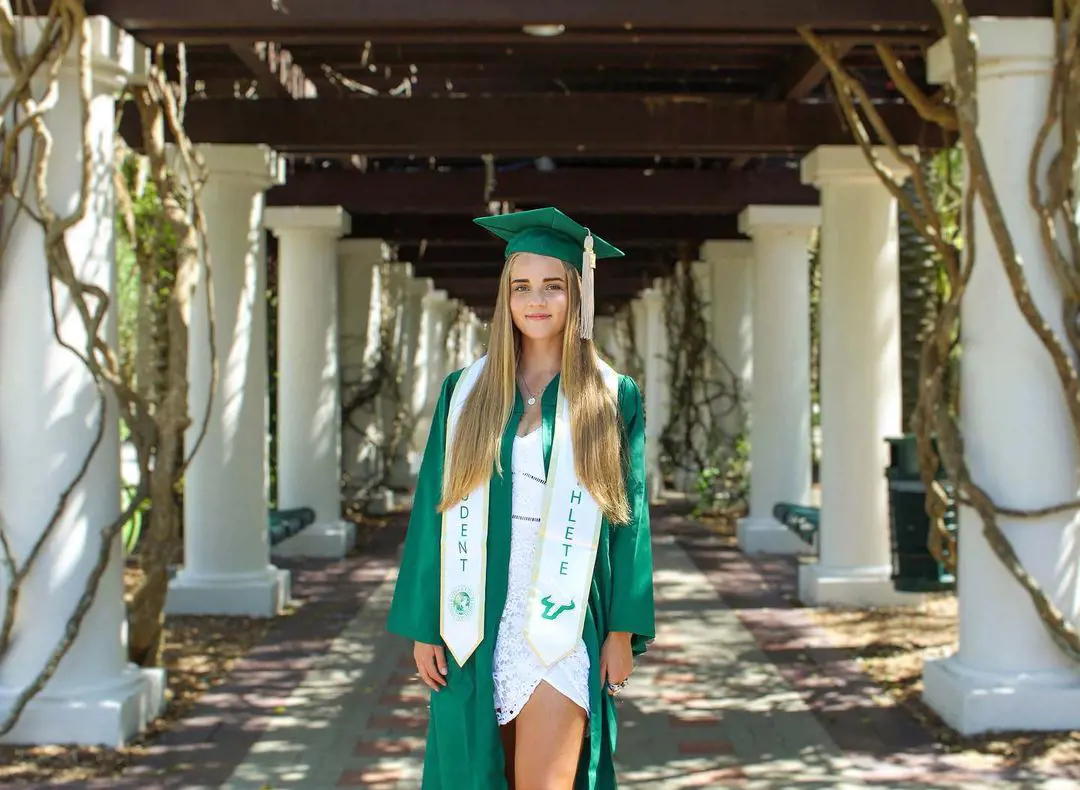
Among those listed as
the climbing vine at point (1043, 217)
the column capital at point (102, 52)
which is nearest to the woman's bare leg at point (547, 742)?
the climbing vine at point (1043, 217)

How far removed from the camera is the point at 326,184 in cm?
1087

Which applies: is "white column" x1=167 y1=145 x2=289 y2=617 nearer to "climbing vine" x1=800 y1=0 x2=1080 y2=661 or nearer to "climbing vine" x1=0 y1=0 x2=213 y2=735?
"climbing vine" x1=0 y1=0 x2=213 y2=735

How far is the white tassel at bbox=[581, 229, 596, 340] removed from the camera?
3.23 meters

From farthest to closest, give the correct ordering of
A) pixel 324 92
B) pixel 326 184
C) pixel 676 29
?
pixel 326 184 → pixel 324 92 → pixel 676 29

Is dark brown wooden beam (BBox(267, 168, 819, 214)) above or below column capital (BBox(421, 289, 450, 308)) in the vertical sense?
below

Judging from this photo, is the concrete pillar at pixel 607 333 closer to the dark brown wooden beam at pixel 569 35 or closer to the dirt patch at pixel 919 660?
the dirt patch at pixel 919 660

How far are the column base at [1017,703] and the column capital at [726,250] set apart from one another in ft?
26.6

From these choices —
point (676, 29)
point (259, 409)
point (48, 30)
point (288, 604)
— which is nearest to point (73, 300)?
point (48, 30)

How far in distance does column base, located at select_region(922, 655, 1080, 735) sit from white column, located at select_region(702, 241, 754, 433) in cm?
849

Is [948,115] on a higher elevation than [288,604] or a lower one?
higher

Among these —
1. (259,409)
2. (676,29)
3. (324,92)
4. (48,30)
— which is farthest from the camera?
(324,92)

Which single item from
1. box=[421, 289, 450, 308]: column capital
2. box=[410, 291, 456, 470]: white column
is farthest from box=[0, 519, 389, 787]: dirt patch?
box=[421, 289, 450, 308]: column capital

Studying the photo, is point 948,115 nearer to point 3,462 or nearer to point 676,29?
point 676,29

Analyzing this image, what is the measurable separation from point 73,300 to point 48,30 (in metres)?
0.97
